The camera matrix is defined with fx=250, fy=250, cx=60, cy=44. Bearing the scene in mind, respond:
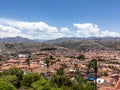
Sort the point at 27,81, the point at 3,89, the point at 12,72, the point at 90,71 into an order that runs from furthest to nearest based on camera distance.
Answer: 1. the point at 90,71
2. the point at 12,72
3. the point at 27,81
4. the point at 3,89

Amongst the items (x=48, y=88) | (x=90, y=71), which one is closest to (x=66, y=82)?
(x=48, y=88)

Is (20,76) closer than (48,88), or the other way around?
(48,88)

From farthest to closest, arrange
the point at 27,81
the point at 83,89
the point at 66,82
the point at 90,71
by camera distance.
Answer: the point at 90,71 < the point at 66,82 < the point at 27,81 < the point at 83,89

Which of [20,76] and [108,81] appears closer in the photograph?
[20,76]

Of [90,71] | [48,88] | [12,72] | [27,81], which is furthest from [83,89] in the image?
[90,71]

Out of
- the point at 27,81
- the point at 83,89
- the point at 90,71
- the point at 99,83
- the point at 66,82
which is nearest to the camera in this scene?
the point at 83,89

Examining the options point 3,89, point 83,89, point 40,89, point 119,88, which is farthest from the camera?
point 83,89

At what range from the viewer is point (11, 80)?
6738 centimetres

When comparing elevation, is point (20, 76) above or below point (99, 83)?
above

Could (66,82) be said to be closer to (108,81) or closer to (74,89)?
(74,89)

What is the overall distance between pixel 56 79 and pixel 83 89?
43.1 ft

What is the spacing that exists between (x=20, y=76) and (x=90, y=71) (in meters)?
46.3

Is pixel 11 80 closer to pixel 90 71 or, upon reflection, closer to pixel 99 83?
pixel 99 83

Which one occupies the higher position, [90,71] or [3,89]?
[3,89]
